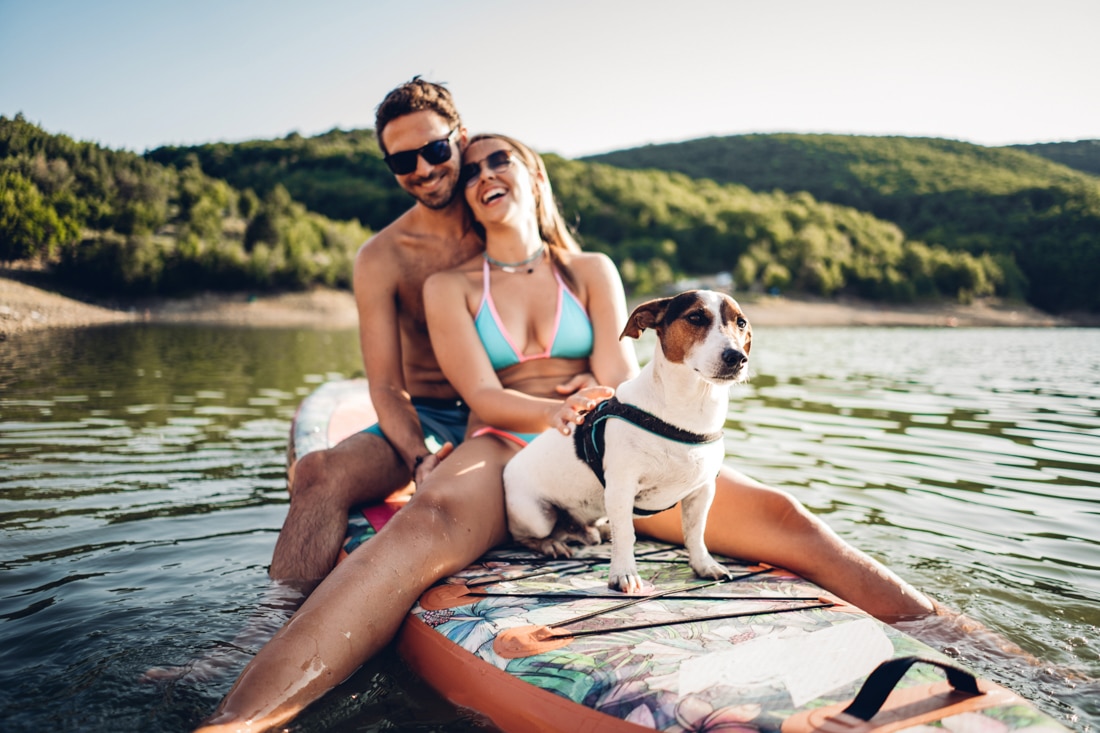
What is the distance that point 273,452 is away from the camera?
7160 millimetres

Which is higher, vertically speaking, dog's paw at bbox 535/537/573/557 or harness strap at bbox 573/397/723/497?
harness strap at bbox 573/397/723/497

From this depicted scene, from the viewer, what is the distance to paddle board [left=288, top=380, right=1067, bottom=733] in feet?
6.13

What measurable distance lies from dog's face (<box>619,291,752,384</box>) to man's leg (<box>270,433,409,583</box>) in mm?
1588

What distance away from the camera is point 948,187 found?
7775 cm

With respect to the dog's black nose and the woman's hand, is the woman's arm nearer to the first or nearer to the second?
the woman's hand

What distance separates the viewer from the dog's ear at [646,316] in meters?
2.69

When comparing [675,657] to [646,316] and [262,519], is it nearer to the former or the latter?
[646,316]

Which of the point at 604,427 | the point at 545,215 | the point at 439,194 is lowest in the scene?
the point at 604,427

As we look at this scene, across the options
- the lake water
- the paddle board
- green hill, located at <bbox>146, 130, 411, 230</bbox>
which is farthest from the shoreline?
the paddle board

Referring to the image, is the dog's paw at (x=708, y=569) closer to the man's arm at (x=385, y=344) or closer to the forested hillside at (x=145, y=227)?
the man's arm at (x=385, y=344)

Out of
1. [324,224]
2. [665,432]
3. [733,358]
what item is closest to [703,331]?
[733,358]

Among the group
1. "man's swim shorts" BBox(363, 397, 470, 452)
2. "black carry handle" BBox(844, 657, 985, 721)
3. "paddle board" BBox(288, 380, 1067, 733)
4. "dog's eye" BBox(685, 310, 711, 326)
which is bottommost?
"paddle board" BBox(288, 380, 1067, 733)

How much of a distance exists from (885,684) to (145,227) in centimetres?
4781

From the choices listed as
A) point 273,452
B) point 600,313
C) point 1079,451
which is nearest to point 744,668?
point 600,313
